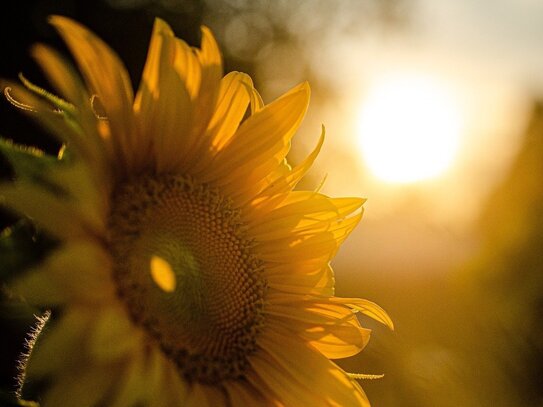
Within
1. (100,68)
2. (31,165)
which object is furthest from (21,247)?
(100,68)

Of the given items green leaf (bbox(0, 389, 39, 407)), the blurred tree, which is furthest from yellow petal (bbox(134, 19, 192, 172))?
the blurred tree

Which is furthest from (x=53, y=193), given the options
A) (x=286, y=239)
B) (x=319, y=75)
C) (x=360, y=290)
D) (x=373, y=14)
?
(x=373, y=14)

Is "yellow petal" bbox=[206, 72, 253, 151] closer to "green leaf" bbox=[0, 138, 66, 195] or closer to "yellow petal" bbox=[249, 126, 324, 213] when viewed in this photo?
"yellow petal" bbox=[249, 126, 324, 213]

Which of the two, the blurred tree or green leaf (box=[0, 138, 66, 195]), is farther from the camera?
the blurred tree

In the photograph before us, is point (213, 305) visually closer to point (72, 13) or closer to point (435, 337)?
point (435, 337)

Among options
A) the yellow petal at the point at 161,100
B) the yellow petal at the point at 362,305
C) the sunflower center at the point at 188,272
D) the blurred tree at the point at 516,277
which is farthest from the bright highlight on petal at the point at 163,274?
the blurred tree at the point at 516,277

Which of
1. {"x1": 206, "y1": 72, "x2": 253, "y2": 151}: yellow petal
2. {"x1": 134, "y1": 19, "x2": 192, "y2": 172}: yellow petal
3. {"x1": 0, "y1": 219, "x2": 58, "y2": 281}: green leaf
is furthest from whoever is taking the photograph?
{"x1": 206, "y1": 72, "x2": 253, "y2": 151}: yellow petal

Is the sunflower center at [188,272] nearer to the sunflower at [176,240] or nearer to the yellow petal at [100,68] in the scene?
the sunflower at [176,240]
